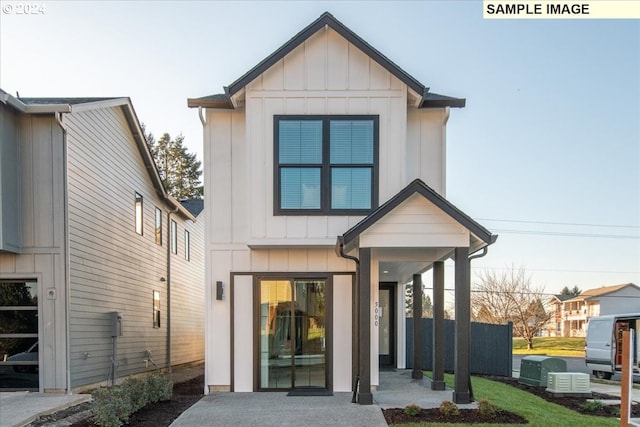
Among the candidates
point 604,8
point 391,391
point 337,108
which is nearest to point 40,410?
point 391,391

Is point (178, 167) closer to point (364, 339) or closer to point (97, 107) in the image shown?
point (97, 107)

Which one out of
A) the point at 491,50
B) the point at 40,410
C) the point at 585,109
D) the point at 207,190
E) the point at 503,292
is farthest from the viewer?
the point at 503,292

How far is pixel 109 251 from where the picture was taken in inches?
489

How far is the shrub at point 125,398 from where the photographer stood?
6.64 m

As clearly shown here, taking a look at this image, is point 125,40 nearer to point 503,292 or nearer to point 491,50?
point 491,50

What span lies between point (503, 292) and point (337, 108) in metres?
25.3

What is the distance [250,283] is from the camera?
962 cm

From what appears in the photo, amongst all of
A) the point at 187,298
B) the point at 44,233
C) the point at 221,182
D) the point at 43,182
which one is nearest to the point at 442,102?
the point at 221,182

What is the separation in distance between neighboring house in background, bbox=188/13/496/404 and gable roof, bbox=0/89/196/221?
9.51 ft

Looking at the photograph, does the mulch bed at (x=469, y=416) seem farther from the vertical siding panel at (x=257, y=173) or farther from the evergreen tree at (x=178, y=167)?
the evergreen tree at (x=178, y=167)

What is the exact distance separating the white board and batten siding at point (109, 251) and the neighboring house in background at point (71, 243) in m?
0.03

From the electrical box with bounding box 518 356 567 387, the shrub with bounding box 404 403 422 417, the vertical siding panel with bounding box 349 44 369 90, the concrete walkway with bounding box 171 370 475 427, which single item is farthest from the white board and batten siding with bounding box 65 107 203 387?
the electrical box with bounding box 518 356 567 387

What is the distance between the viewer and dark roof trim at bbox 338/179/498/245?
789 cm

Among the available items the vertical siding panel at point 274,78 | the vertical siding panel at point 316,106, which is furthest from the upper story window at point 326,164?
the vertical siding panel at point 274,78
